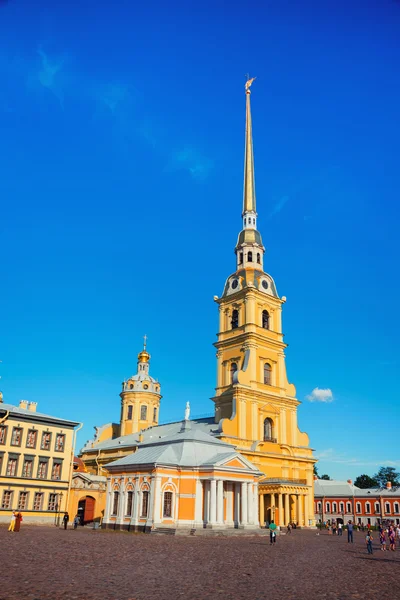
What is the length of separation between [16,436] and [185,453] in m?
15.0

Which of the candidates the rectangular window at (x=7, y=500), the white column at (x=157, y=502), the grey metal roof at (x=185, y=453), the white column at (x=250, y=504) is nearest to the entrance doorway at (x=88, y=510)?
the grey metal roof at (x=185, y=453)

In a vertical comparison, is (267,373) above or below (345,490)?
above

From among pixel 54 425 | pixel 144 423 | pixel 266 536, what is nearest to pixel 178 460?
pixel 266 536

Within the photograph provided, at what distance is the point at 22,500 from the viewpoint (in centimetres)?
4503

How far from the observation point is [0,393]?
49656mm

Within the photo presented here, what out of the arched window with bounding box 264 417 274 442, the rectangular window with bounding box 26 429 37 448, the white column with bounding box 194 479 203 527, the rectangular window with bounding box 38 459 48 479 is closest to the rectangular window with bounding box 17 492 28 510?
the rectangular window with bounding box 38 459 48 479

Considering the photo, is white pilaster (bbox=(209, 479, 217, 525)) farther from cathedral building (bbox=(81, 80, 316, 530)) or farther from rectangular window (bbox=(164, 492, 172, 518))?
rectangular window (bbox=(164, 492, 172, 518))

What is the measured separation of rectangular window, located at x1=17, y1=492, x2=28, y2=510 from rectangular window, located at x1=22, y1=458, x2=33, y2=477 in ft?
5.13

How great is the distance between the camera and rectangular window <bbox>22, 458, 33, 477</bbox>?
4579 centimetres

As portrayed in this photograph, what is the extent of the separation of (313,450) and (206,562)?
1756 inches

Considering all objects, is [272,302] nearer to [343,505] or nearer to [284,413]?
[284,413]

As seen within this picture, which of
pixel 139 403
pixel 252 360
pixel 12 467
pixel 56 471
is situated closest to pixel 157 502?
pixel 56 471

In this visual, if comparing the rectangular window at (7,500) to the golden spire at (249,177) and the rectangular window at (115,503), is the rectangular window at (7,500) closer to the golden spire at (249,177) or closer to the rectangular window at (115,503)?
the rectangular window at (115,503)

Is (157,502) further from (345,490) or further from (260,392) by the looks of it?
(345,490)
